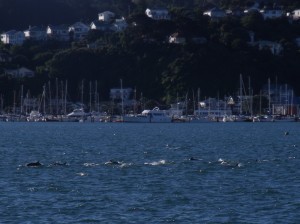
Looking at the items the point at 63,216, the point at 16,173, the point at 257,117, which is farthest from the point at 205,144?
the point at 257,117

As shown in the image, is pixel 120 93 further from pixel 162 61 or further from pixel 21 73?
pixel 21 73

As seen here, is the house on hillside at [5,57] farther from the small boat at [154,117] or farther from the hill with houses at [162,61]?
the small boat at [154,117]

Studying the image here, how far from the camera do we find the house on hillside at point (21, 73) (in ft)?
561

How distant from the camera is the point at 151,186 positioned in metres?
43.3

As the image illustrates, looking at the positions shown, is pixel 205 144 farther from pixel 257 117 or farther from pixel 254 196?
pixel 257 117

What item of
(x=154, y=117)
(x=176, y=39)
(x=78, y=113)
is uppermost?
(x=176, y=39)

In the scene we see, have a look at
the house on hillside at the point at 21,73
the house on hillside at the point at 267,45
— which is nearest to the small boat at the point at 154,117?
the house on hillside at the point at 21,73

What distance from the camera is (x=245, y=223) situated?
34250 millimetres

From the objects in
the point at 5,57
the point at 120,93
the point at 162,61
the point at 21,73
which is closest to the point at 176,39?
the point at 162,61

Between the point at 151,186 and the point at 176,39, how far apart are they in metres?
134

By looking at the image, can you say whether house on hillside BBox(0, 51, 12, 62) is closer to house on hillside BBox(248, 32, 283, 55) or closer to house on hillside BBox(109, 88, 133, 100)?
house on hillside BBox(109, 88, 133, 100)

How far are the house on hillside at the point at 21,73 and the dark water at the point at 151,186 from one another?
10326 centimetres

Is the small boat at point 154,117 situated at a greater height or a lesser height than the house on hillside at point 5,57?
lesser

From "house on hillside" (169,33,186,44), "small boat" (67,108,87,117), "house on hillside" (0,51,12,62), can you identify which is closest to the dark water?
"small boat" (67,108,87,117)
